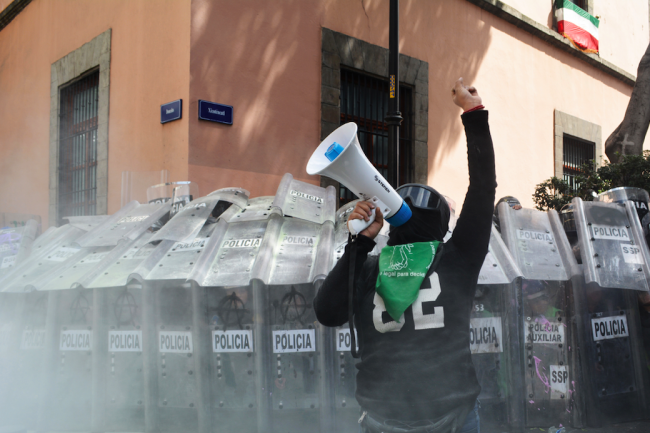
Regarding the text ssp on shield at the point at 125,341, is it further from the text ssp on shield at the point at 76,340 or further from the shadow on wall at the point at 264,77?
the shadow on wall at the point at 264,77

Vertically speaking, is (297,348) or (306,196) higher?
(306,196)

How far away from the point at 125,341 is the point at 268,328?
1.05 m

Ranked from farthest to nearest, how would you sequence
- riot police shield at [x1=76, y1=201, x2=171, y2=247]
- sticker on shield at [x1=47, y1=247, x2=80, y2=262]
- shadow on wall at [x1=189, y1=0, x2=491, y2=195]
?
1. shadow on wall at [x1=189, y1=0, x2=491, y2=195]
2. sticker on shield at [x1=47, y1=247, x2=80, y2=262]
3. riot police shield at [x1=76, y1=201, x2=171, y2=247]

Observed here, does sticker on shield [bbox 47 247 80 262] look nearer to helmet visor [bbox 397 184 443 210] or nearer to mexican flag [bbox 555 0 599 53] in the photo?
A: helmet visor [bbox 397 184 443 210]

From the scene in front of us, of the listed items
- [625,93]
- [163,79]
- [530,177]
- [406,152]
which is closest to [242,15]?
[163,79]

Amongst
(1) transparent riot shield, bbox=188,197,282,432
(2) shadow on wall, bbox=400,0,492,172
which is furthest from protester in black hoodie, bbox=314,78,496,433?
(2) shadow on wall, bbox=400,0,492,172

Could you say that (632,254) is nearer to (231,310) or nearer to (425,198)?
(425,198)

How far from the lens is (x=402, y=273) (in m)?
1.93

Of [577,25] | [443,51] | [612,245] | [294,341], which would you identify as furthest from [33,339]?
[577,25]

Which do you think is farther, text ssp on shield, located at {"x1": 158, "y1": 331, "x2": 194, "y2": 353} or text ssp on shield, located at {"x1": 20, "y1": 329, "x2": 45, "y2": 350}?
text ssp on shield, located at {"x1": 20, "y1": 329, "x2": 45, "y2": 350}

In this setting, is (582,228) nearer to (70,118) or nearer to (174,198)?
(174,198)

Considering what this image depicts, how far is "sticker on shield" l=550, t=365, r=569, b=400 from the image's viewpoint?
3.80 m

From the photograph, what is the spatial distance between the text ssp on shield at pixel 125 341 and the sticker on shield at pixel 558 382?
2.86 m

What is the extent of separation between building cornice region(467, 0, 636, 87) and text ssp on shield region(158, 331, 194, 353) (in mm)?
9008
